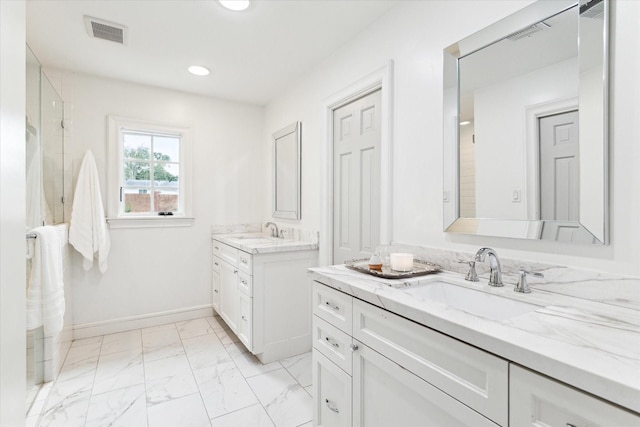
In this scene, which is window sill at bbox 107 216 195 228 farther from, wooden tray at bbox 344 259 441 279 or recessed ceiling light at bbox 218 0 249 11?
wooden tray at bbox 344 259 441 279

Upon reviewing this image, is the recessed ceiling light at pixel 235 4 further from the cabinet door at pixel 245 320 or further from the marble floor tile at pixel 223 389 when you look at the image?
the marble floor tile at pixel 223 389

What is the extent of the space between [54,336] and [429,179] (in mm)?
2652

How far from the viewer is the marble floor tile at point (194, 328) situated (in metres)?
2.98

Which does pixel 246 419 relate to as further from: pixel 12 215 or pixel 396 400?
pixel 12 215

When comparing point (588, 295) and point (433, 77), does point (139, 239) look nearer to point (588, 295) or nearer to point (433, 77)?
point (433, 77)

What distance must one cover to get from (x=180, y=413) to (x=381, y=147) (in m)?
1.98

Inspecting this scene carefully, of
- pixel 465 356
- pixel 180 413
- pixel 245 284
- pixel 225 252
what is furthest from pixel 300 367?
pixel 465 356

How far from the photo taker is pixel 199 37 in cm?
225

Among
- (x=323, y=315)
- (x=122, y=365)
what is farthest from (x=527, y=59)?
(x=122, y=365)

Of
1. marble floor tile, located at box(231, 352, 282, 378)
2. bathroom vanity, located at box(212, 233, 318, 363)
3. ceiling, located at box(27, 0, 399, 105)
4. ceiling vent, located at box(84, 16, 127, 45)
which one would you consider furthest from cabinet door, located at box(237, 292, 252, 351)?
ceiling vent, located at box(84, 16, 127, 45)

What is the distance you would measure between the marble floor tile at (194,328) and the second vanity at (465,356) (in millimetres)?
1834

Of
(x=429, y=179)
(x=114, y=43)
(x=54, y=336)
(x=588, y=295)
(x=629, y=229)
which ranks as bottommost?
(x=54, y=336)

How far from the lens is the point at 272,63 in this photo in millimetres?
2666

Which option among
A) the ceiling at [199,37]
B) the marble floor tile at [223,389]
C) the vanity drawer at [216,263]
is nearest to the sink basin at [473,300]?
the marble floor tile at [223,389]
